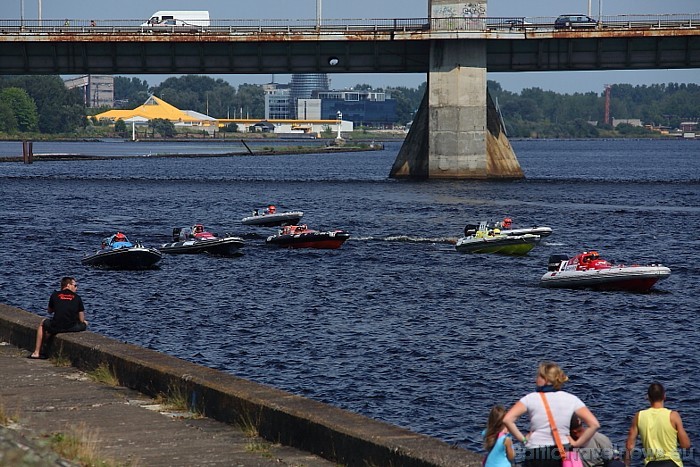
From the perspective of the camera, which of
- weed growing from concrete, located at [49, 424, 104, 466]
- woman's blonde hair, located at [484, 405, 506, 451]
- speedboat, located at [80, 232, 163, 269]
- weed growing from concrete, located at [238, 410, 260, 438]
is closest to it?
woman's blonde hair, located at [484, 405, 506, 451]

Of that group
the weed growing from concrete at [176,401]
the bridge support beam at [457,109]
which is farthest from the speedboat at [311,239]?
the weed growing from concrete at [176,401]

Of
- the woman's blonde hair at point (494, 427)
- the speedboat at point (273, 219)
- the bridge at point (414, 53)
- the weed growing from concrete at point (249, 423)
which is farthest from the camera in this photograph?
the bridge at point (414, 53)

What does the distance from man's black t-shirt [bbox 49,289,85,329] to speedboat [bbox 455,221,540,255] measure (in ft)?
132

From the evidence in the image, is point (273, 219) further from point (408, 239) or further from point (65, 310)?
point (65, 310)

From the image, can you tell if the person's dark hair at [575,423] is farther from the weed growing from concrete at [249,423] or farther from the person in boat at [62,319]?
the person in boat at [62,319]

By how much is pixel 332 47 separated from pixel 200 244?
4981cm

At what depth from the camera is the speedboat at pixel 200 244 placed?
2468 inches

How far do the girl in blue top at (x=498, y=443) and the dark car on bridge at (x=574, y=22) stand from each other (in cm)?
9311

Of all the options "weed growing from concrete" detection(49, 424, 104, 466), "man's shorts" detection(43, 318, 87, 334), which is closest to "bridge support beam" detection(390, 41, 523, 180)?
"man's shorts" detection(43, 318, 87, 334)

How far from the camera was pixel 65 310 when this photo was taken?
83.0 feet

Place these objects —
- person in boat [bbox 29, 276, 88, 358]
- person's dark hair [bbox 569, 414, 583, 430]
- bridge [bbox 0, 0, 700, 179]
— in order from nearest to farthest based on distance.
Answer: person's dark hair [bbox 569, 414, 583, 430] < person in boat [bbox 29, 276, 88, 358] < bridge [bbox 0, 0, 700, 179]

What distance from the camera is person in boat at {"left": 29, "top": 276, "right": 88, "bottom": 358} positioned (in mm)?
24469

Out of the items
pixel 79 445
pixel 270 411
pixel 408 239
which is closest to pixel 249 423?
pixel 270 411

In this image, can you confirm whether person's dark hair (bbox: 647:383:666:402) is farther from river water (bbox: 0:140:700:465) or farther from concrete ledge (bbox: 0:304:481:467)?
river water (bbox: 0:140:700:465)
